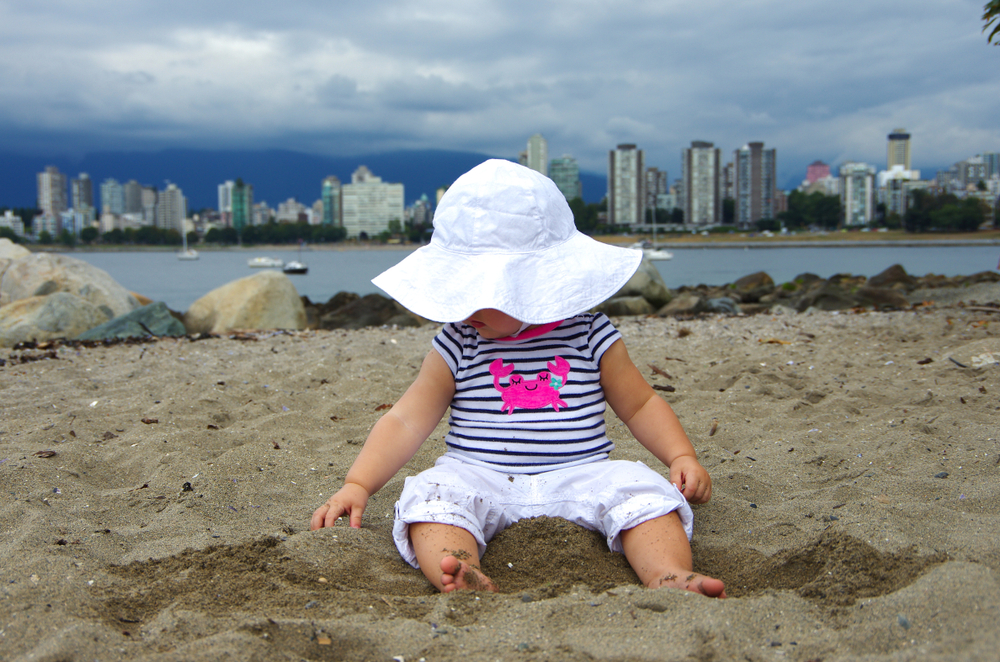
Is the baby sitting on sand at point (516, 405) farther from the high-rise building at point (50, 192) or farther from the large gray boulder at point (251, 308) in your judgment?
the high-rise building at point (50, 192)

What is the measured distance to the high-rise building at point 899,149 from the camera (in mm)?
169125

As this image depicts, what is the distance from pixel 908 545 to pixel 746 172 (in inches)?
4699

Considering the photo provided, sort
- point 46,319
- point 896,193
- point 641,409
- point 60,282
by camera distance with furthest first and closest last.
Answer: point 896,193, point 60,282, point 46,319, point 641,409

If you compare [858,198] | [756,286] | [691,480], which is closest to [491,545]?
[691,480]

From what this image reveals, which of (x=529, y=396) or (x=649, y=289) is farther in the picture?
→ (x=649, y=289)

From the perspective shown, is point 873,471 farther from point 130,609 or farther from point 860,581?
point 130,609

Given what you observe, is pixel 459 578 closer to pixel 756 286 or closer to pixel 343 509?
pixel 343 509

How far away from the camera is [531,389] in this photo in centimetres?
241

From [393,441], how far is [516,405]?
1.38ft

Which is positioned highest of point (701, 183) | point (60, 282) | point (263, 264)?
point (701, 183)

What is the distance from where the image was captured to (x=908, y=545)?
197cm

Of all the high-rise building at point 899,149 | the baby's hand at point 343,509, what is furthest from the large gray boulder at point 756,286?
the high-rise building at point 899,149

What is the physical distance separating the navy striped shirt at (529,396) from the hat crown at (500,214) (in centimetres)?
34

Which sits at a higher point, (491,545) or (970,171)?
(970,171)
